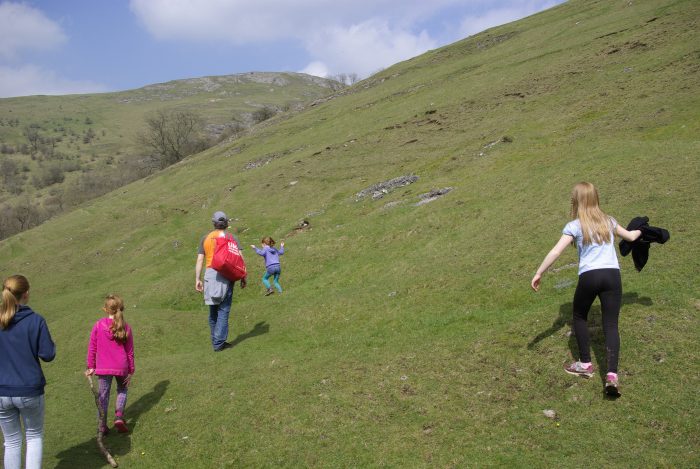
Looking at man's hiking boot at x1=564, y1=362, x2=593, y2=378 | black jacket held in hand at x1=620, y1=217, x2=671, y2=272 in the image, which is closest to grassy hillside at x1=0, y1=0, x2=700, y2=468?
man's hiking boot at x1=564, y1=362, x2=593, y2=378

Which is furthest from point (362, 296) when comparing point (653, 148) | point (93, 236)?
point (93, 236)

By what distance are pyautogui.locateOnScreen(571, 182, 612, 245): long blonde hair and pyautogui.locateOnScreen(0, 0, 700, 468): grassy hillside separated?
8.13 feet

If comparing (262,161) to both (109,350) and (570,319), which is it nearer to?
(109,350)

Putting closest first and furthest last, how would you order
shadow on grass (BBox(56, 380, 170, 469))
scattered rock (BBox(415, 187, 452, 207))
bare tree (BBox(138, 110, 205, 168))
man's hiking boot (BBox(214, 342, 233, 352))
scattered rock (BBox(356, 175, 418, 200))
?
1. shadow on grass (BBox(56, 380, 170, 469))
2. man's hiking boot (BBox(214, 342, 233, 352))
3. scattered rock (BBox(415, 187, 452, 207))
4. scattered rock (BBox(356, 175, 418, 200))
5. bare tree (BBox(138, 110, 205, 168))

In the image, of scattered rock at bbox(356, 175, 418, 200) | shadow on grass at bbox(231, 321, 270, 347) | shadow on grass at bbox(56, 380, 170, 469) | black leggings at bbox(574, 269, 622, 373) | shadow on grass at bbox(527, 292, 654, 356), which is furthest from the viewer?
scattered rock at bbox(356, 175, 418, 200)

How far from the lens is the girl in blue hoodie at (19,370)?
7504mm

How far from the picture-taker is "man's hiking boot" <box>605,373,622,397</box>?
7.86 metres

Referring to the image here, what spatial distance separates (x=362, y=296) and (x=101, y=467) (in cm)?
969

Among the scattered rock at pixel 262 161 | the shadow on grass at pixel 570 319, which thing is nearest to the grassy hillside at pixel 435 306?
the shadow on grass at pixel 570 319

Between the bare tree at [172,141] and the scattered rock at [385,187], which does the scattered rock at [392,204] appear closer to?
the scattered rock at [385,187]

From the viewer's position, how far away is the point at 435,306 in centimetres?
1452

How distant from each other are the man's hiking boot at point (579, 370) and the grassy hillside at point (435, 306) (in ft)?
0.58

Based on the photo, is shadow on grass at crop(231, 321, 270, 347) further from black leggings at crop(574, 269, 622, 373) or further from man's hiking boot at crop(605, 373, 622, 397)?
man's hiking boot at crop(605, 373, 622, 397)

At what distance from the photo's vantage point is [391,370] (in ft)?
35.7
